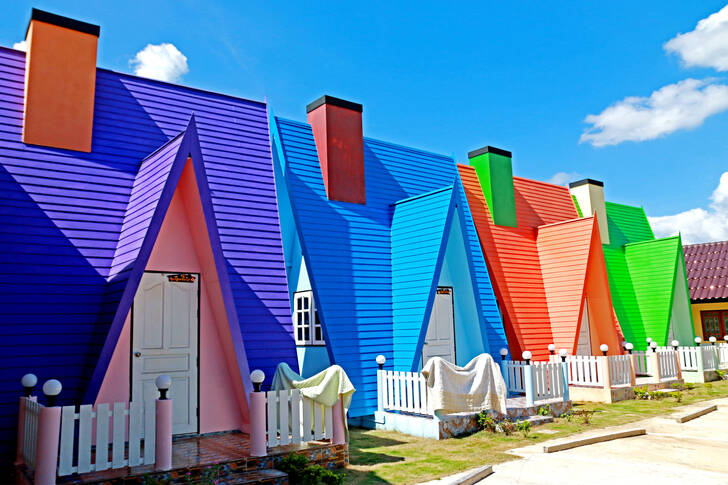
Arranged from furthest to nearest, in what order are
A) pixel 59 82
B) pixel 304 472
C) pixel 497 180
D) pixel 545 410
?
pixel 497 180 < pixel 545 410 < pixel 59 82 < pixel 304 472

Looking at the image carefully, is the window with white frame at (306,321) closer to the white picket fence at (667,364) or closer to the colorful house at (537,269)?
the colorful house at (537,269)

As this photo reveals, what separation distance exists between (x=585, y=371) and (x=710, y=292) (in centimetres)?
1343

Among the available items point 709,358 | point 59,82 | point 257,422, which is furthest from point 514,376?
point 59,82

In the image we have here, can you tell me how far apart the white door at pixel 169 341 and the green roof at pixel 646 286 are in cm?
1525

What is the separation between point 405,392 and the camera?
11.4 meters

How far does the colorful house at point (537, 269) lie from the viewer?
15797mm

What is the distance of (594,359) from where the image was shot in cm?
1477

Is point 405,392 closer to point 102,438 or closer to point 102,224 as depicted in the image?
point 102,438

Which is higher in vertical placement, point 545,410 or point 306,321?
point 306,321

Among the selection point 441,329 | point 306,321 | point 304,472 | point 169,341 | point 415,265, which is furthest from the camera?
point 441,329

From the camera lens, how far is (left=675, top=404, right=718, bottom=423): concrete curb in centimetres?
1166

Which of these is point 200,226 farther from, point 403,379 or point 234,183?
point 403,379

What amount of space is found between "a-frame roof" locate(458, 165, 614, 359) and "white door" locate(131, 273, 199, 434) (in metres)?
9.12

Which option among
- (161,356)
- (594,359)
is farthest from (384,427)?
(594,359)
